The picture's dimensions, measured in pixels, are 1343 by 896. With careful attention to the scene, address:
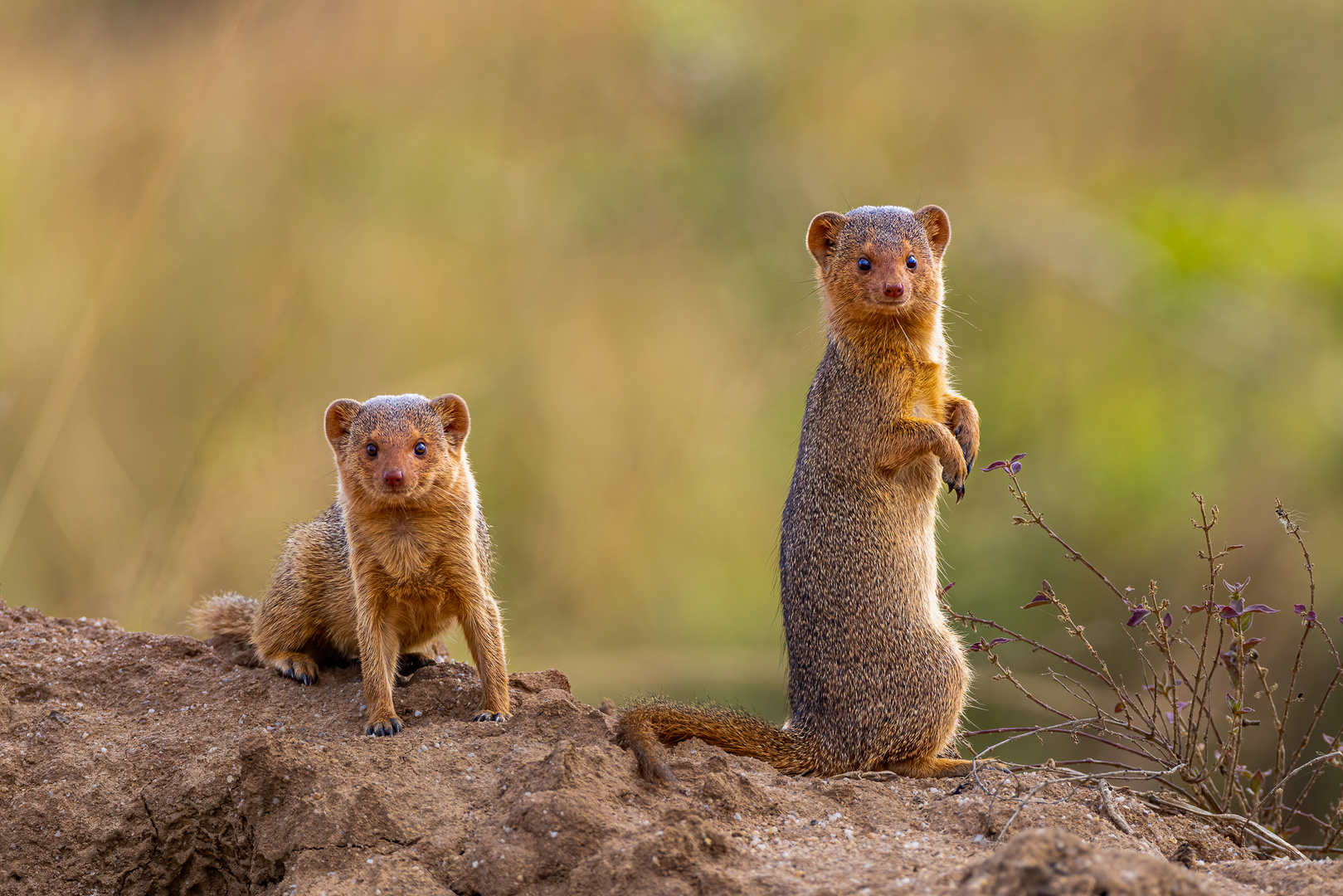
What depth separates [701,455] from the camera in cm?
713

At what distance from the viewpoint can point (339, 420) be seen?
14.3 feet

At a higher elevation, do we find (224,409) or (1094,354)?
(1094,354)

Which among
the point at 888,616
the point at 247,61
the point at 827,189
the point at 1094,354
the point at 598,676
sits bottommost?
the point at 598,676

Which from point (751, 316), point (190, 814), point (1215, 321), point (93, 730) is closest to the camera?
point (190, 814)

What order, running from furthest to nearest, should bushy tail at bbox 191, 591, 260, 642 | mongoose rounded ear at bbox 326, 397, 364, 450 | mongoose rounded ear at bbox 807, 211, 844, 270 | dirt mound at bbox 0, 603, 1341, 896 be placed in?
1. bushy tail at bbox 191, 591, 260, 642
2. mongoose rounded ear at bbox 807, 211, 844, 270
3. mongoose rounded ear at bbox 326, 397, 364, 450
4. dirt mound at bbox 0, 603, 1341, 896

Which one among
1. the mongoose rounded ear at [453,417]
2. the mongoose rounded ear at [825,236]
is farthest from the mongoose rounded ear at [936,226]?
the mongoose rounded ear at [453,417]

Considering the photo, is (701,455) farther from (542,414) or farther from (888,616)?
(888,616)

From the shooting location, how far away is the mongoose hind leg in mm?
4531

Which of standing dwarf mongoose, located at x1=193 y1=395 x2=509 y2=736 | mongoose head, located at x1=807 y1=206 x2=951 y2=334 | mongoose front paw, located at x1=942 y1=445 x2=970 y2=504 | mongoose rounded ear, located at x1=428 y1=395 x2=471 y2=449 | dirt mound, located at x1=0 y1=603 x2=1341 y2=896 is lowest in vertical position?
dirt mound, located at x1=0 y1=603 x2=1341 y2=896

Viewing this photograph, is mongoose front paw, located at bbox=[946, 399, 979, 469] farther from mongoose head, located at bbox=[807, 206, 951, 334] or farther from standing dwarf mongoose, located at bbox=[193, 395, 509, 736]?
standing dwarf mongoose, located at bbox=[193, 395, 509, 736]

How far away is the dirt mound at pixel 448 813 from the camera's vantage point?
9.82 feet

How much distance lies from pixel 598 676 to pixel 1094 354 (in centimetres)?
341

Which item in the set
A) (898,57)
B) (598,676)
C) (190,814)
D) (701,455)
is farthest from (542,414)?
(190,814)

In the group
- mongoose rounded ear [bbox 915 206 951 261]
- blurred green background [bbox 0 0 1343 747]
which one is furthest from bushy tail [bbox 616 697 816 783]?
mongoose rounded ear [bbox 915 206 951 261]
